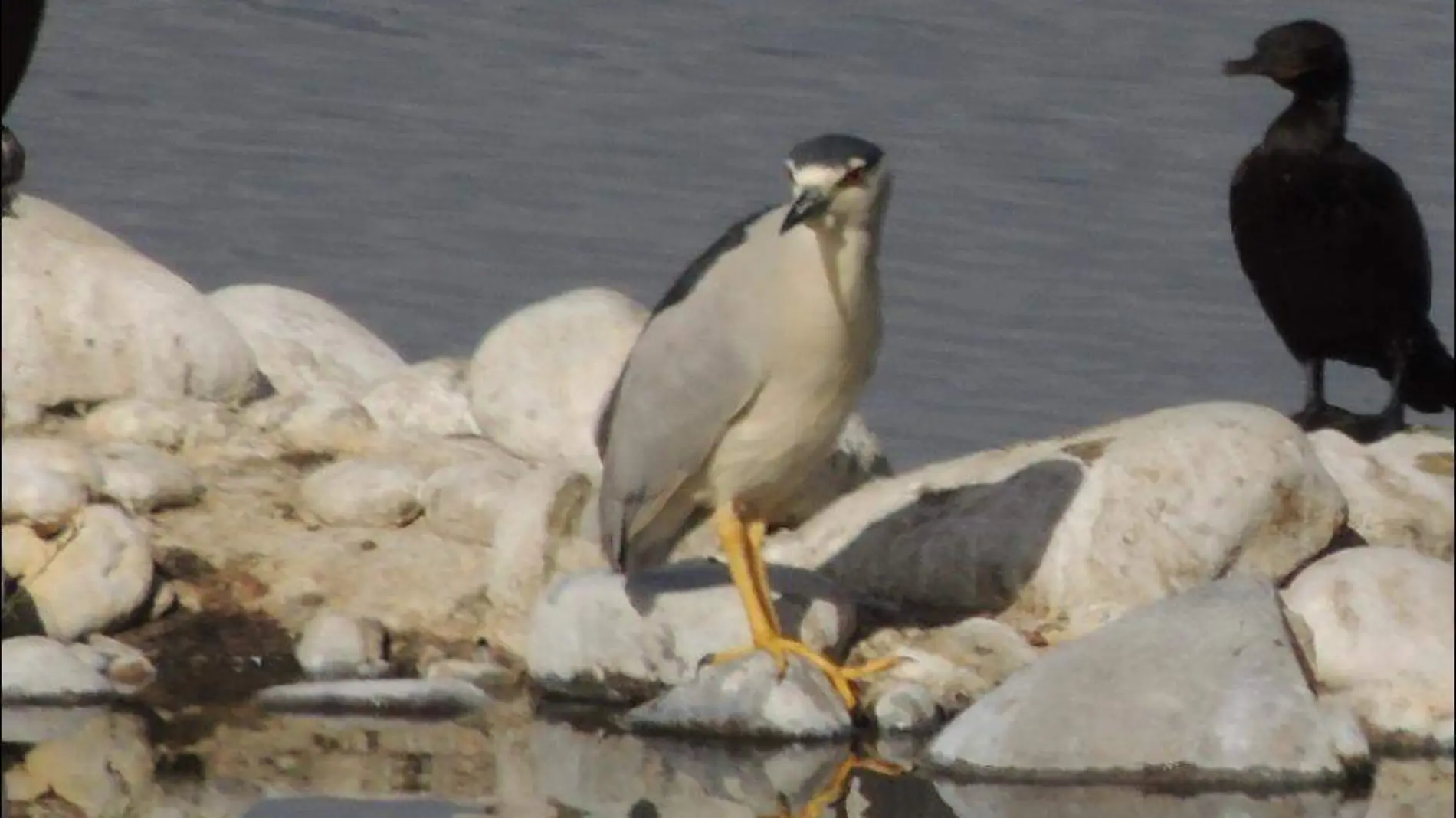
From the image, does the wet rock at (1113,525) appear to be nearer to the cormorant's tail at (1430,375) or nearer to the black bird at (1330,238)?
the black bird at (1330,238)

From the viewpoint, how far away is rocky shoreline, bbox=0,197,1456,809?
26.3 ft

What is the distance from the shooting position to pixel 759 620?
8.55 metres

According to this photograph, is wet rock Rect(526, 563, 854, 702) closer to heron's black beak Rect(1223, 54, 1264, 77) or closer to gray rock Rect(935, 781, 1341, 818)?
gray rock Rect(935, 781, 1341, 818)

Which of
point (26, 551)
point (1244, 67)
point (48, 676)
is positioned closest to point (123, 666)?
point (48, 676)

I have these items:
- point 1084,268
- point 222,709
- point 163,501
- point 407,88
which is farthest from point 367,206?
point 222,709

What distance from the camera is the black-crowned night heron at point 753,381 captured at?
27.6ft

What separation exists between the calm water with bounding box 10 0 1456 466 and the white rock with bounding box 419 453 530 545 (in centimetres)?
249

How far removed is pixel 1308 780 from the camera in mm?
7797

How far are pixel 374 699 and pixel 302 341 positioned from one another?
291 centimetres

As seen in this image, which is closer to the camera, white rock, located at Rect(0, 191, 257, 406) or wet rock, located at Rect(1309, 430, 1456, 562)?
wet rock, located at Rect(1309, 430, 1456, 562)

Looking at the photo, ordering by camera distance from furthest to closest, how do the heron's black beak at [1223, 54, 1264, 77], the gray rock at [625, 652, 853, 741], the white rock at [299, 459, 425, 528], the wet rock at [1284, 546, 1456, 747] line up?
the heron's black beak at [1223, 54, 1264, 77] < the white rock at [299, 459, 425, 528] < the gray rock at [625, 652, 853, 741] < the wet rock at [1284, 546, 1456, 747]

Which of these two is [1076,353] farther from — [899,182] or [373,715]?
[373,715]

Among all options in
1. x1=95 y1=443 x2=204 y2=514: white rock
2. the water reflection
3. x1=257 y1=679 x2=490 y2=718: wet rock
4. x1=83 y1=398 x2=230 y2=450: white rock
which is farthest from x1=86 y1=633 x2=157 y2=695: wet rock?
x1=83 y1=398 x2=230 y2=450: white rock

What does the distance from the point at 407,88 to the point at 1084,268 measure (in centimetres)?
382
